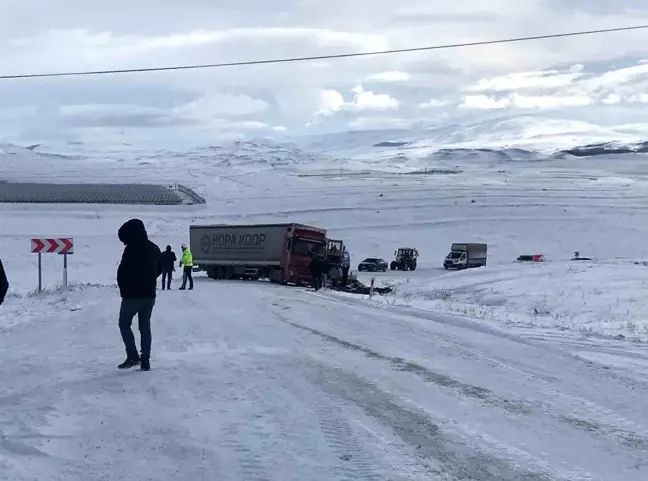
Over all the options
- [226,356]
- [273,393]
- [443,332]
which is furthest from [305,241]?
[273,393]

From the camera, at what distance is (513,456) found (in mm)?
7504

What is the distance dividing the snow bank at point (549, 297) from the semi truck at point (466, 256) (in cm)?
2008

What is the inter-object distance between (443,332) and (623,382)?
17.9 ft

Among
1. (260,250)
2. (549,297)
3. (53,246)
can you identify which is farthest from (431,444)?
(260,250)

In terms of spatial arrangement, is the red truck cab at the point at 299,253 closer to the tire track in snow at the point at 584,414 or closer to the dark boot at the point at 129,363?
the tire track in snow at the point at 584,414

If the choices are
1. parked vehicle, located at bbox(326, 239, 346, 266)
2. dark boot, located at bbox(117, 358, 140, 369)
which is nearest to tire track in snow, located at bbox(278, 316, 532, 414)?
dark boot, located at bbox(117, 358, 140, 369)

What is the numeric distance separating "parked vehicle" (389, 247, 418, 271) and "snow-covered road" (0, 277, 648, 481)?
151ft

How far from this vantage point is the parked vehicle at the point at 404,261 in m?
62.5

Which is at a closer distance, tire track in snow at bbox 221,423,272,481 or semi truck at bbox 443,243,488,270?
tire track in snow at bbox 221,423,272,481

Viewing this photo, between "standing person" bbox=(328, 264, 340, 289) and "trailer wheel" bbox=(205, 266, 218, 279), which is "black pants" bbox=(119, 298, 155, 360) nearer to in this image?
"standing person" bbox=(328, 264, 340, 289)

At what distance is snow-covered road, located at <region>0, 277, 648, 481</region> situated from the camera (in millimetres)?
7168

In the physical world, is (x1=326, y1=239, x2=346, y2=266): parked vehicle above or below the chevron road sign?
below

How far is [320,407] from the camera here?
928 centimetres

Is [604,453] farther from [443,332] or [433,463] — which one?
[443,332]
